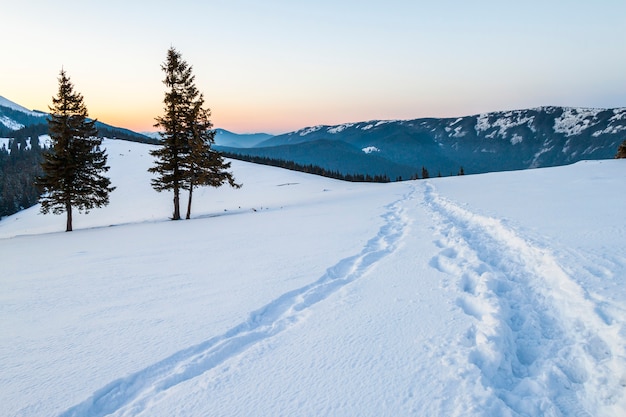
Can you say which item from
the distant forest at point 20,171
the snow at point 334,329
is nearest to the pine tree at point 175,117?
the snow at point 334,329

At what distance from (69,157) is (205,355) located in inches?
891

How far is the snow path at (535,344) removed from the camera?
9.04ft

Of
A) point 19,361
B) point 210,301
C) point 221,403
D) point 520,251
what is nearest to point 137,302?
point 210,301

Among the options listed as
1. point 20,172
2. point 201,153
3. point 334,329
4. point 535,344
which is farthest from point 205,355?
point 20,172

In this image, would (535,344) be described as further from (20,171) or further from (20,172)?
(20,171)

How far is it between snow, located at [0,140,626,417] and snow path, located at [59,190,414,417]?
0.02 m

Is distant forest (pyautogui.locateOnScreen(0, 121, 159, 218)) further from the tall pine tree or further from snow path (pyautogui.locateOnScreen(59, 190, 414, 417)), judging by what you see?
snow path (pyautogui.locateOnScreen(59, 190, 414, 417))

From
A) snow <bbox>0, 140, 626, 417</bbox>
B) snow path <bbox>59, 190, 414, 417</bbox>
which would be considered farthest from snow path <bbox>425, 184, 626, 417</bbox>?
snow path <bbox>59, 190, 414, 417</bbox>

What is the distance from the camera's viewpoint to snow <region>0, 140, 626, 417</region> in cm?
289

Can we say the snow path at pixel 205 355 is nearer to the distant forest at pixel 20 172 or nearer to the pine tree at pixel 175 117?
the pine tree at pixel 175 117

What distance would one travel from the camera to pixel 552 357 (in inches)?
132

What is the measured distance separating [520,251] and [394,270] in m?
2.99

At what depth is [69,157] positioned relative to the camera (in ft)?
67.3

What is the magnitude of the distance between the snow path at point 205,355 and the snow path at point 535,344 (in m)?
2.16
